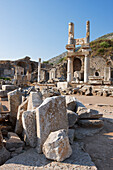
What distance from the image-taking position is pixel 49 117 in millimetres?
1936

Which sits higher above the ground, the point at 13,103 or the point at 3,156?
the point at 13,103

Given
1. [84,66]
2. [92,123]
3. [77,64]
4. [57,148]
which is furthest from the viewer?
[77,64]

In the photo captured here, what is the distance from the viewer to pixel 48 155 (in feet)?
5.22

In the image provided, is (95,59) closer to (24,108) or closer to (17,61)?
(17,61)

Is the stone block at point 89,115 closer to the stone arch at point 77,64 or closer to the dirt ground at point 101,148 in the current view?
the dirt ground at point 101,148

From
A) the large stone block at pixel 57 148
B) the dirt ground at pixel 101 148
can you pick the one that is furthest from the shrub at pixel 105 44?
the large stone block at pixel 57 148

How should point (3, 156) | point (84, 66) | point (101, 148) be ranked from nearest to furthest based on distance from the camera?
1. point (3, 156)
2. point (101, 148)
3. point (84, 66)

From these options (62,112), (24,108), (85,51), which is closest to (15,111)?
(24,108)

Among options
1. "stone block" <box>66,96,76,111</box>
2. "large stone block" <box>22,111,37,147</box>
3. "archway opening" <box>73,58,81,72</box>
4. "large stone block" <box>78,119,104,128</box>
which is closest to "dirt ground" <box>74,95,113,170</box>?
"large stone block" <box>78,119,104,128</box>

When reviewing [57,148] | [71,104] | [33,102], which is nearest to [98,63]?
[71,104]

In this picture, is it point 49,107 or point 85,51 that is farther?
point 85,51

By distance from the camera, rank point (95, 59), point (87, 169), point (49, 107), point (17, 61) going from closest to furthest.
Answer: point (87, 169)
point (49, 107)
point (95, 59)
point (17, 61)

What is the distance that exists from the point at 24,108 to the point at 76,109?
1.50 metres

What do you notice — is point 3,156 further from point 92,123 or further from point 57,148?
point 92,123
